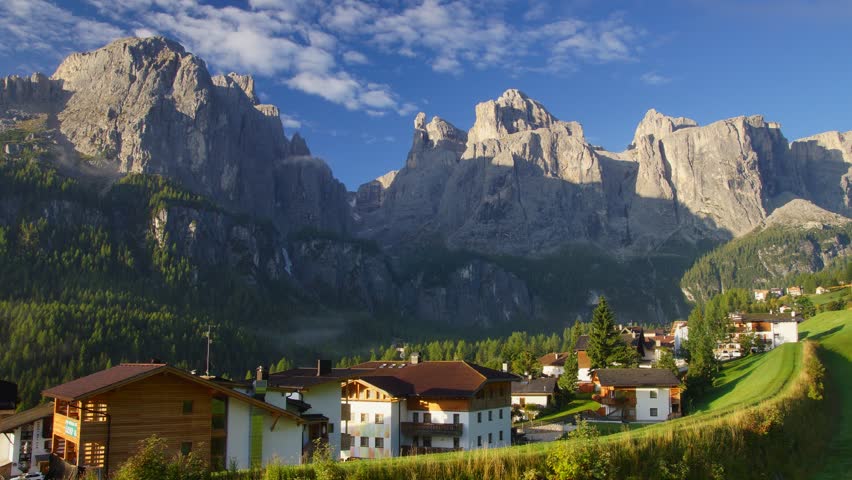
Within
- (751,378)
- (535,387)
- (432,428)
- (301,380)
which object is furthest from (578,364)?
(301,380)

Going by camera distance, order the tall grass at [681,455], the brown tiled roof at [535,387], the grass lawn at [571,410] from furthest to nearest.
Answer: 1. the brown tiled roof at [535,387]
2. the grass lawn at [571,410]
3. the tall grass at [681,455]

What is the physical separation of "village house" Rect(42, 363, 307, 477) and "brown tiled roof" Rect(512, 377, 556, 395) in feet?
171

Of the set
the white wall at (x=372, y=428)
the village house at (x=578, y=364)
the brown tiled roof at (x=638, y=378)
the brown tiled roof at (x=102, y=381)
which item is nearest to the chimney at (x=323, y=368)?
the white wall at (x=372, y=428)

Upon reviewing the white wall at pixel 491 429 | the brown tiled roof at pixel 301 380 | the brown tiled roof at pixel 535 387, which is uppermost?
the brown tiled roof at pixel 301 380

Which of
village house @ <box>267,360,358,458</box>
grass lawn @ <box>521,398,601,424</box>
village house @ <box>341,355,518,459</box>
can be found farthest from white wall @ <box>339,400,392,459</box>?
grass lawn @ <box>521,398,601,424</box>

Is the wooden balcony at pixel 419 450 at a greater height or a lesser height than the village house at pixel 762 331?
lesser

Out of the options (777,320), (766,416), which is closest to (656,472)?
(766,416)

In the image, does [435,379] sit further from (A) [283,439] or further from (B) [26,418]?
(B) [26,418]

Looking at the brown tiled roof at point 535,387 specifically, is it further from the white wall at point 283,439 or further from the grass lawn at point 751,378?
the white wall at point 283,439

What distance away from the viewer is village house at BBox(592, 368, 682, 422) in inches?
2751

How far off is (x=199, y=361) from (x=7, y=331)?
3384 cm

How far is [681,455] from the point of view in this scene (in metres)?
25.9

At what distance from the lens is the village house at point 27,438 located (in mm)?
44844

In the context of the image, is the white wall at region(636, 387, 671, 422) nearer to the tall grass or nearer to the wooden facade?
the tall grass
